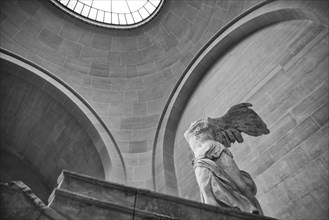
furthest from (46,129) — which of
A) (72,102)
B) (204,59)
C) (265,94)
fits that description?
(265,94)

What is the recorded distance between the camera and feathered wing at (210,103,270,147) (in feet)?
17.4

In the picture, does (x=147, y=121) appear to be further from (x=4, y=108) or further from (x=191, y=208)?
(x=191, y=208)

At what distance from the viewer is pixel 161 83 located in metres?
11.6

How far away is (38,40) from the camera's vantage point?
11180 mm

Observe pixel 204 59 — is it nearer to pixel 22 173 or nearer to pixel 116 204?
pixel 22 173

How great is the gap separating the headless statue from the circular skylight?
7548mm

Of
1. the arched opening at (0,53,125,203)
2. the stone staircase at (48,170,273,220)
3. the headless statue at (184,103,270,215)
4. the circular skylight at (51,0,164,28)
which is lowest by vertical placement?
the stone staircase at (48,170,273,220)

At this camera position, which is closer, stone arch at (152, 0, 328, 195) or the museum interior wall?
the museum interior wall

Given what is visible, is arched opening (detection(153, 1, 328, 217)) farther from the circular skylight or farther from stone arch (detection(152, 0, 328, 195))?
the circular skylight

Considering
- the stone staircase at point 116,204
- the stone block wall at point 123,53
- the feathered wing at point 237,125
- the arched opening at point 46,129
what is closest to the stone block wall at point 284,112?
the feathered wing at point 237,125

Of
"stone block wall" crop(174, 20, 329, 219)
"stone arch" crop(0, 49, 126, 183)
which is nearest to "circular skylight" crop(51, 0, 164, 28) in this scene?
"stone arch" crop(0, 49, 126, 183)

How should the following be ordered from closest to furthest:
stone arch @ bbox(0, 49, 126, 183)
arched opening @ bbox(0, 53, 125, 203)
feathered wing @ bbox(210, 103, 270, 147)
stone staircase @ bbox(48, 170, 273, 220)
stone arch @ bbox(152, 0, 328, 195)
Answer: stone staircase @ bbox(48, 170, 273, 220)
feathered wing @ bbox(210, 103, 270, 147)
stone arch @ bbox(152, 0, 328, 195)
stone arch @ bbox(0, 49, 126, 183)
arched opening @ bbox(0, 53, 125, 203)

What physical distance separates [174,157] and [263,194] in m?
3.74

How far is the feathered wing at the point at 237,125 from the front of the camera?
5305 millimetres
